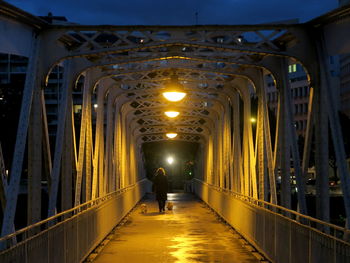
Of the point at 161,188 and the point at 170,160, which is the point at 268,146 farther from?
the point at 170,160

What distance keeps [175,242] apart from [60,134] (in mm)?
4557

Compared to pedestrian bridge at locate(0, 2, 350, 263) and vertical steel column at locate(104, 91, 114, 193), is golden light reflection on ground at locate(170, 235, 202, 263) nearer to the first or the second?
pedestrian bridge at locate(0, 2, 350, 263)

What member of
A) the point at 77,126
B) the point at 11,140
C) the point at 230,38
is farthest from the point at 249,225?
Answer: the point at 77,126

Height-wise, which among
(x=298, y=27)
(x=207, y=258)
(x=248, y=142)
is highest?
(x=298, y=27)

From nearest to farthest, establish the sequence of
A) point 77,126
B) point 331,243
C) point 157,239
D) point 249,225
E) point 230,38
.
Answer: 1. point 331,243
2. point 230,38
3. point 249,225
4. point 157,239
5. point 77,126

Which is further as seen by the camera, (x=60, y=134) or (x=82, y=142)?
(x=82, y=142)

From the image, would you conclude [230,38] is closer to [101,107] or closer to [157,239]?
[157,239]

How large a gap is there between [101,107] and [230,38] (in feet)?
28.9

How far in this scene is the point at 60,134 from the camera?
17.0m

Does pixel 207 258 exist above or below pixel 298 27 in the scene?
below

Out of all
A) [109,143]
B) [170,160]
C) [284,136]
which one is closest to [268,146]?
[284,136]

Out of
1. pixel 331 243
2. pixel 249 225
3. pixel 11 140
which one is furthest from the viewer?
pixel 11 140

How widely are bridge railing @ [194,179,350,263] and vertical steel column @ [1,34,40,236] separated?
4.40m

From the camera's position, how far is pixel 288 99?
1761 centimetres
